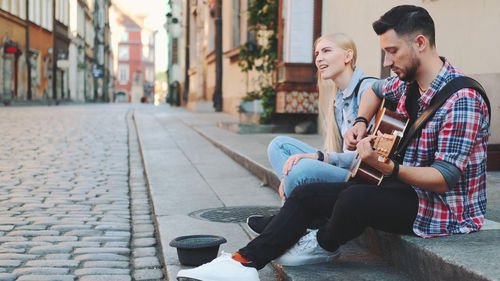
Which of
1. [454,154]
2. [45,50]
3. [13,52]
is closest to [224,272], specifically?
[454,154]

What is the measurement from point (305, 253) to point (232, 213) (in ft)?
5.98

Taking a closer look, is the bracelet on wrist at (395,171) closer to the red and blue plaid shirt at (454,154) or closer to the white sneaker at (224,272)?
the red and blue plaid shirt at (454,154)

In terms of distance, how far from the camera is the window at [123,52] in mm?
88312

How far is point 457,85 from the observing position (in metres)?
2.63

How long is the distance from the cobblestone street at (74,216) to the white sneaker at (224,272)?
1.85 feet

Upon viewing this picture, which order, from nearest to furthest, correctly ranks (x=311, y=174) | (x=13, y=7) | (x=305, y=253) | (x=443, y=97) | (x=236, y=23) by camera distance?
(x=443, y=97)
(x=305, y=253)
(x=311, y=174)
(x=236, y=23)
(x=13, y=7)

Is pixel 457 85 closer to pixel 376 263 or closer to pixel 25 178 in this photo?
pixel 376 263

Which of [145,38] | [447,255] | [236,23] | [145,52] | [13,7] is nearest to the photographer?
[447,255]

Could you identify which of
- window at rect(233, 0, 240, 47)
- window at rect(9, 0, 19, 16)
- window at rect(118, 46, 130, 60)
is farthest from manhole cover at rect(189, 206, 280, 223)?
window at rect(118, 46, 130, 60)

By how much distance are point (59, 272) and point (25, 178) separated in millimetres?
3558

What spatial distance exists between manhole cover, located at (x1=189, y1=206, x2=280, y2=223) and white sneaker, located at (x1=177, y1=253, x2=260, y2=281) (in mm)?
1576

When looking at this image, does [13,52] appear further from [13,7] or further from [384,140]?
[384,140]

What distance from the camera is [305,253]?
3.05 metres

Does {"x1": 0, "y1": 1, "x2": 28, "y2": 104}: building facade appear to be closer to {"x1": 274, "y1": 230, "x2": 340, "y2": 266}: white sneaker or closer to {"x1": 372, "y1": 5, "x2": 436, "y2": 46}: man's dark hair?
{"x1": 274, "y1": 230, "x2": 340, "y2": 266}: white sneaker
